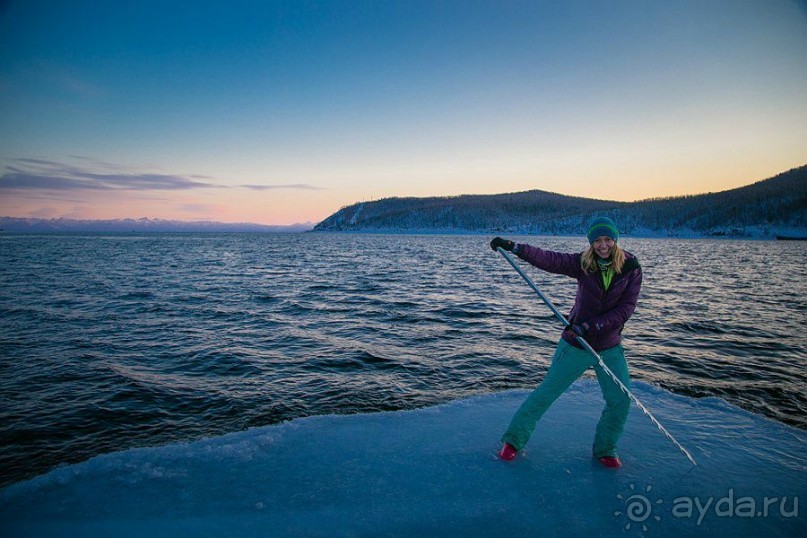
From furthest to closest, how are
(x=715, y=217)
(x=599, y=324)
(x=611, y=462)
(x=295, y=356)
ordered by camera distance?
(x=715, y=217)
(x=295, y=356)
(x=611, y=462)
(x=599, y=324)

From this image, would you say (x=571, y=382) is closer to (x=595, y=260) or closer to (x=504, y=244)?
(x=595, y=260)

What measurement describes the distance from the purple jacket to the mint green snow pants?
0.46 feet

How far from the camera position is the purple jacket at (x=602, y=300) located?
410 cm

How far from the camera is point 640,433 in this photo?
208 inches

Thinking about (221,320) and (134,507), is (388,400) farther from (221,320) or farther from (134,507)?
(221,320)

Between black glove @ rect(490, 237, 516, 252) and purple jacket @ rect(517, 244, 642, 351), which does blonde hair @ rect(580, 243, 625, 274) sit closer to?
purple jacket @ rect(517, 244, 642, 351)

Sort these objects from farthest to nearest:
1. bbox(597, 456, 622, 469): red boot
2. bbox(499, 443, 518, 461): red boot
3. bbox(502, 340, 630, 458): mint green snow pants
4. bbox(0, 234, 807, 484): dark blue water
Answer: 1. bbox(0, 234, 807, 484): dark blue water
2. bbox(499, 443, 518, 461): red boot
3. bbox(597, 456, 622, 469): red boot
4. bbox(502, 340, 630, 458): mint green snow pants

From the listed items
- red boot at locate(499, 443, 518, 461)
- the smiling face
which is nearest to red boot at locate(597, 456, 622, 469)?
red boot at locate(499, 443, 518, 461)

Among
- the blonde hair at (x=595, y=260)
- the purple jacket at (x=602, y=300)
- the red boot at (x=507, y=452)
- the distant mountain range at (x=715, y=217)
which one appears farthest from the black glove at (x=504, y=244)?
the distant mountain range at (x=715, y=217)

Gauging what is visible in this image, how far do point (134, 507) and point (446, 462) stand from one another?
327 cm

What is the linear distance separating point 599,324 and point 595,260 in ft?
2.26

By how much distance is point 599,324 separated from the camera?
13.3 ft

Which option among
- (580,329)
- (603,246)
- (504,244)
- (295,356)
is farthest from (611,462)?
(295,356)

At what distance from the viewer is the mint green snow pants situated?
168 inches
